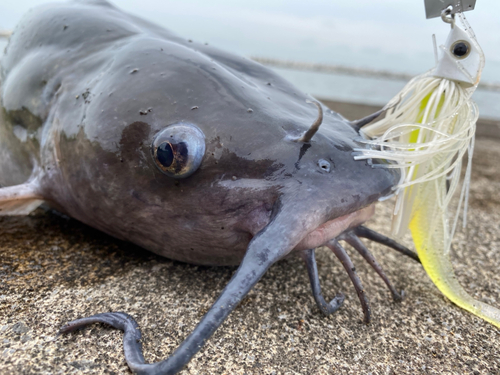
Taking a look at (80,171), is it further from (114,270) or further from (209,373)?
(209,373)

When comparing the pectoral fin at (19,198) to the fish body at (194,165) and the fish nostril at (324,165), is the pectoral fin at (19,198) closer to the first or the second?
the fish body at (194,165)

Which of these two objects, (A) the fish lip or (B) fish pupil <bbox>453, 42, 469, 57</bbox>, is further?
(B) fish pupil <bbox>453, 42, 469, 57</bbox>

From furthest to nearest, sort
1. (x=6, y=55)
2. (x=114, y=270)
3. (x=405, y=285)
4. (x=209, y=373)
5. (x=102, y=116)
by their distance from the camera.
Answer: (x=6, y=55), (x=405, y=285), (x=114, y=270), (x=102, y=116), (x=209, y=373)

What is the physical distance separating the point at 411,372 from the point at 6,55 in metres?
2.39

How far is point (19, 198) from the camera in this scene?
1622 millimetres

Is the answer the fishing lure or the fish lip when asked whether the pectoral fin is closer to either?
the fish lip

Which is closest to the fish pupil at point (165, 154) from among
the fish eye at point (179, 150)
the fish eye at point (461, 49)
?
the fish eye at point (179, 150)

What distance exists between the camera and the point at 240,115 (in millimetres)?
1271

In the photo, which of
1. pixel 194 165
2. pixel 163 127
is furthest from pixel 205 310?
pixel 163 127

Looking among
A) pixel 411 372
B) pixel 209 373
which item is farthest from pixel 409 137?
pixel 209 373

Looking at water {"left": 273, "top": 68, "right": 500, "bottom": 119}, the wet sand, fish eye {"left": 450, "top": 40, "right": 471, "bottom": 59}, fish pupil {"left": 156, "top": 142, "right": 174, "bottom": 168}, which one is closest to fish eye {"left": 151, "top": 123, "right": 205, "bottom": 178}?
fish pupil {"left": 156, "top": 142, "right": 174, "bottom": 168}

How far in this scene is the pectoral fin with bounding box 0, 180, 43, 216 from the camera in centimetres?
160

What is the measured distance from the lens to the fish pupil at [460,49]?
4.61 feet

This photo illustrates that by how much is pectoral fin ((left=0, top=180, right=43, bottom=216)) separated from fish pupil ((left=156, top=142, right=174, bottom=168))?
746 mm
